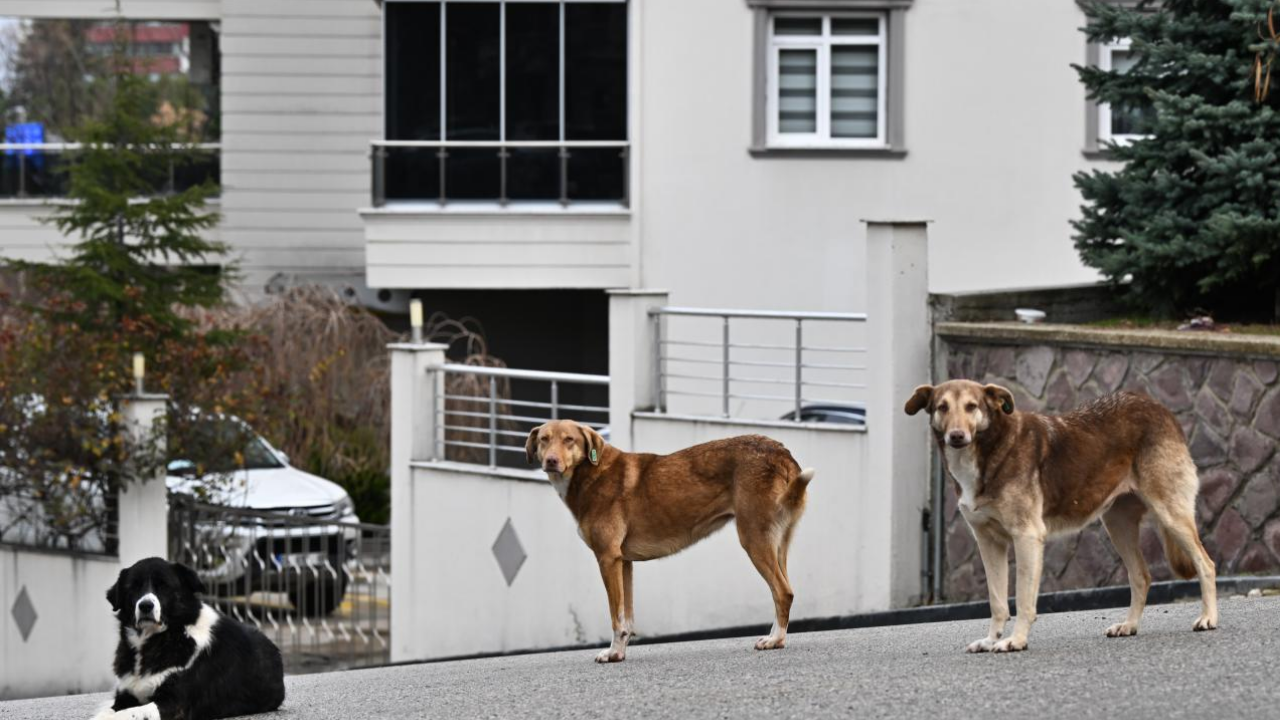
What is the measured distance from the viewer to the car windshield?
19688 mm

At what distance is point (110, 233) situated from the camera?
2233 cm

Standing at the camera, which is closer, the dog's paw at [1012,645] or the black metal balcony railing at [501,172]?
the dog's paw at [1012,645]

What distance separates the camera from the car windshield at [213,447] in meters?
19.7

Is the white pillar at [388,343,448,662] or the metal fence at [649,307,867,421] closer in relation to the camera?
the white pillar at [388,343,448,662]

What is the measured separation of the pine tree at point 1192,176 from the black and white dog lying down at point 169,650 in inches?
375

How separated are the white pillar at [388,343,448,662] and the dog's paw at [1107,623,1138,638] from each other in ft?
32.2

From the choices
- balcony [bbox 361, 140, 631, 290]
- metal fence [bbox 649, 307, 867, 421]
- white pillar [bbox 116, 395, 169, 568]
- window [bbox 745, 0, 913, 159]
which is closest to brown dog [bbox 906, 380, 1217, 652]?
metal fence [bbox 649, 307, 867, 421]

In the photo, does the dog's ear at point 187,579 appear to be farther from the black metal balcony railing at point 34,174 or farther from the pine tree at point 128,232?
the black metal balcony railing at point 34,174

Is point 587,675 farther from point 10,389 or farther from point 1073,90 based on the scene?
point 1073,90

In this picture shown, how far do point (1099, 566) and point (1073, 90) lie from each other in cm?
1261

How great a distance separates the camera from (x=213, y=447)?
19906mm

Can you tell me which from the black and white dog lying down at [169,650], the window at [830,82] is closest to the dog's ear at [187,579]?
the black and white dog lying down at [169,650]

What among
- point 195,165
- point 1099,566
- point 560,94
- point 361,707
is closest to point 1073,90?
point 560,94

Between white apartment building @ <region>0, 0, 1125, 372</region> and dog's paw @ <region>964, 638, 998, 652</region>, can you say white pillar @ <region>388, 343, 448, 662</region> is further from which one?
dog's paw @ <region>964, 638, 998, 652</region>
